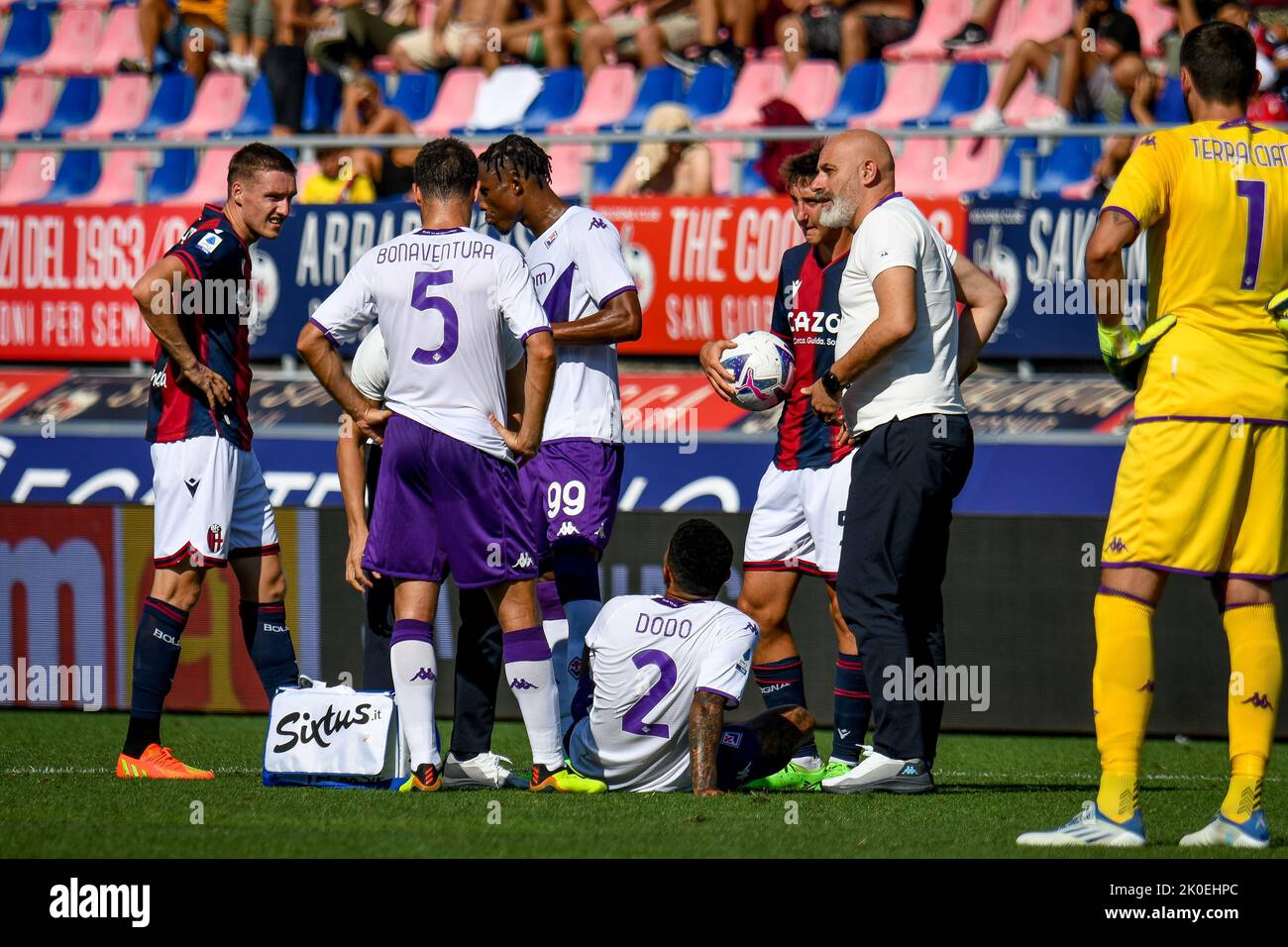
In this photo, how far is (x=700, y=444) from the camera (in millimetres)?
11461

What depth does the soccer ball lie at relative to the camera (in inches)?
283

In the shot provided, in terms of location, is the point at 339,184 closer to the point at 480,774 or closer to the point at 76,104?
the point at 76,104

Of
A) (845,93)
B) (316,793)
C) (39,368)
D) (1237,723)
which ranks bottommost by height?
(316,793)

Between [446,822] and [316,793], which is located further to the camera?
[316,793]

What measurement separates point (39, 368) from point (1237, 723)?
10.4 m

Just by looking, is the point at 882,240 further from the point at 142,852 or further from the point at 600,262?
the point at 142,852

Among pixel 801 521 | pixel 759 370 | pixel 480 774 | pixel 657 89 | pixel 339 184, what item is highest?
pixel 657 89

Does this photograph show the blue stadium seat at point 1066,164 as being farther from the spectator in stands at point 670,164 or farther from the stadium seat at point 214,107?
the stadium seat at point 214,107

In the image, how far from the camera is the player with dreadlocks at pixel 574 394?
23.6 ft

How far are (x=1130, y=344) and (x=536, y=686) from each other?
7.76 ft

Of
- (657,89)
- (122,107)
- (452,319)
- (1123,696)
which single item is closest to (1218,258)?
(1123,696)

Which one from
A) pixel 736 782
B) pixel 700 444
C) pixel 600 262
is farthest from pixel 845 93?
pixel 736 782

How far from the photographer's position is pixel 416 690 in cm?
646

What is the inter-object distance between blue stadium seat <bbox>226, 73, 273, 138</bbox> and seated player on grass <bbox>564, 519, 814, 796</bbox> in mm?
10611
